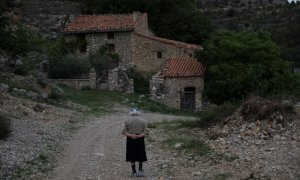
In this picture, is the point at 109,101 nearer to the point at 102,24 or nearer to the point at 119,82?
the point at 119,82

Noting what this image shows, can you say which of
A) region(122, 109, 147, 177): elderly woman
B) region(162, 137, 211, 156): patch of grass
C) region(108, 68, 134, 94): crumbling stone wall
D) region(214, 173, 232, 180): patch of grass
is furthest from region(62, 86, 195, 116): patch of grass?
region(214, 173, 232, 180): patch of grass

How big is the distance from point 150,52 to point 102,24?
15.9 ft

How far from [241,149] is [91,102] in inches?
820

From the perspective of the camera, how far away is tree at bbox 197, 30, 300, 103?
33000 millimetres

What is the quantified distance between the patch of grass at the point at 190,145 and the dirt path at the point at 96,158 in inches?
44.2

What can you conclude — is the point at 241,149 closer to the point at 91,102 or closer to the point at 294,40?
→ the point at 91,102

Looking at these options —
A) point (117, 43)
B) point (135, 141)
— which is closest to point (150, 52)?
point (117, 43)

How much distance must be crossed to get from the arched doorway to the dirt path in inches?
707

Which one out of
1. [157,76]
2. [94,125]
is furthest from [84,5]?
[94,125]

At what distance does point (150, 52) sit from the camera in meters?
46.8

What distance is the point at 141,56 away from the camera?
46938 mm

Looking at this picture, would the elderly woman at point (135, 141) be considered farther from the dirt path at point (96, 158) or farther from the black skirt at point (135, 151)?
the dirt path at point (96, 158)

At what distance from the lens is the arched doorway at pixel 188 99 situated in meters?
41.5

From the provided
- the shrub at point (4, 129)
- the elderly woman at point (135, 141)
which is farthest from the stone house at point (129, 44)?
the elderly woman at point (135, 141)
